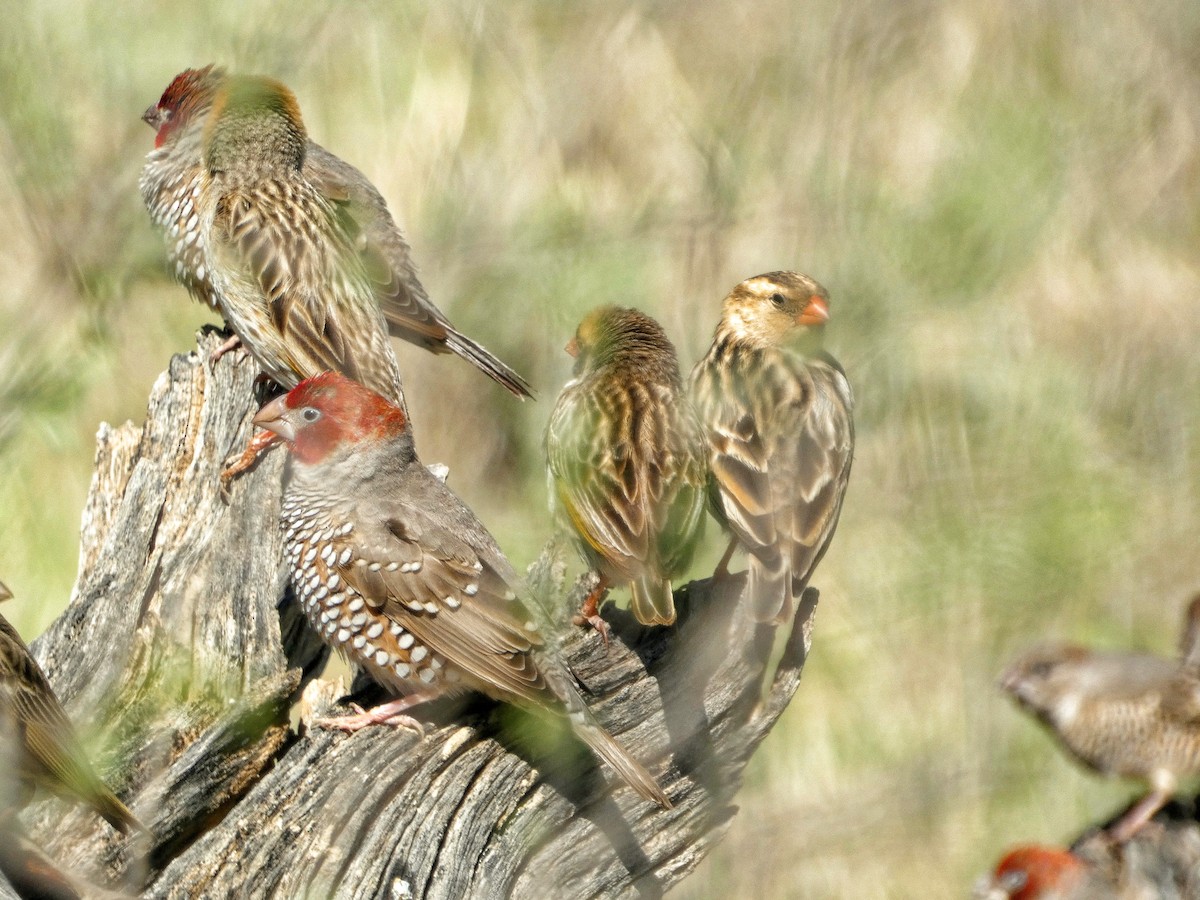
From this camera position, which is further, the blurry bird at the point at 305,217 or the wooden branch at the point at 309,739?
the blurry bird at the point at 305,217

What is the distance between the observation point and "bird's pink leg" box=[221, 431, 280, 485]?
5.89m

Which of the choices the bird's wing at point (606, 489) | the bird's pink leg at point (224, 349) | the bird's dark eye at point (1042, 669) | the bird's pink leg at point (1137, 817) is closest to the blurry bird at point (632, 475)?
the bird's wing at point (606, 489)

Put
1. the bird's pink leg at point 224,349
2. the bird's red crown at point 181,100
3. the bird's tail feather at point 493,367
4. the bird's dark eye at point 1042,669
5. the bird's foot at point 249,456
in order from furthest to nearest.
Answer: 1. the bird's red crown at point 181,100
2. the bird's tail feather at point 493,367
3. the bird's pink leg at point 224,349
4. the bird's foot at point 249,456
5. the bird's dark eye at point 1042,669

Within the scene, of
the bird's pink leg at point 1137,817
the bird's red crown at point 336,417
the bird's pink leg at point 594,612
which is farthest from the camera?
the bird's red crown at point 336,417

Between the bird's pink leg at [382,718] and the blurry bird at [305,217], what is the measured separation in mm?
2002

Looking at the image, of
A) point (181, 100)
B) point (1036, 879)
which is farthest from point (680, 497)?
point (181, 100)

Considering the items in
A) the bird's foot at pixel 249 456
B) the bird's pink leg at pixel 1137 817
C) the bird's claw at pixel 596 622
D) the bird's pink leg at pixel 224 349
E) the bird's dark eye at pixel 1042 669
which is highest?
the bird's pink leg at pixel 224 349

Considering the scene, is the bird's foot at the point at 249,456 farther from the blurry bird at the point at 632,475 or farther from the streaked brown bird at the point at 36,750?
the streaked brown bird at the point at 36,750

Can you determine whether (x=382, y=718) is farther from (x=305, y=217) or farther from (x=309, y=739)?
(x=305, y=217)

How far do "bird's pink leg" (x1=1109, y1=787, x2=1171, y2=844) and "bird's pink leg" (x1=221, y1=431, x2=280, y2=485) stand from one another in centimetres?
316

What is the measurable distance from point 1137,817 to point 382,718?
2302 millimetres

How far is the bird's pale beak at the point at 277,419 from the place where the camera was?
224 inches

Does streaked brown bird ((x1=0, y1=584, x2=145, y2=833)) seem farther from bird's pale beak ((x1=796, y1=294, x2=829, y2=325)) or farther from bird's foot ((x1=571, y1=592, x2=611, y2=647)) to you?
bird's pale beak ((x1=796, y1=294, x2=829, y2=325))

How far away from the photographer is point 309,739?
4941 millimetres
